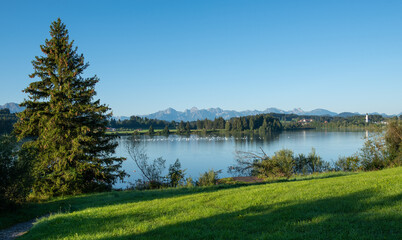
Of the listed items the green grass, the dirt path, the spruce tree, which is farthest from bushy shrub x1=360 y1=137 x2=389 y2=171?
the dirt path

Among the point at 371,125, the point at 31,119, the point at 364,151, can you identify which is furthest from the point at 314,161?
the point at 31,119

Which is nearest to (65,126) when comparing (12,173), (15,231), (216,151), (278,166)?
(12,173)

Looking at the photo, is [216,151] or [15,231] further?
[216,151]

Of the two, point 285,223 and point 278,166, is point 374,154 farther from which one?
point 285,223

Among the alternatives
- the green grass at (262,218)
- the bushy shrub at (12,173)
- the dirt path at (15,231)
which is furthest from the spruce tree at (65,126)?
the green grass at (262,218)

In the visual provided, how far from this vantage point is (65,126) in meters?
16.8

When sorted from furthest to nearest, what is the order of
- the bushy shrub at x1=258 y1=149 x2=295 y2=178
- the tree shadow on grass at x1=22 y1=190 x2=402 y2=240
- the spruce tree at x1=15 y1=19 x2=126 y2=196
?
1. the bushy shrub at x1=258 y1=149 x2=295 y2=178
2. the spruce tree at x1=15 y1=19 x2=126 y2=196
3. the tree shadow on grass at x1=22 y1=190 x2=402 y2=240

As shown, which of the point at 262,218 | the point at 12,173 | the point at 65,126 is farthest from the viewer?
the point at 65,126

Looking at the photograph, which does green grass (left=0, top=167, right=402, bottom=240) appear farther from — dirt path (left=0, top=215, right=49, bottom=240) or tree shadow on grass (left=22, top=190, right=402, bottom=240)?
dirt path (left=0, top=215, right=49, bottom=240)

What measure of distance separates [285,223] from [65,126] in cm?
1530

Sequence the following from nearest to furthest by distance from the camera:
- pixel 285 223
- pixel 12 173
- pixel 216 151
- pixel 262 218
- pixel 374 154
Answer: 1. pixel 285 223
2. pixel 262 218
3. pixel 12 173
4. pixel 374 154
5. pixel 216 151

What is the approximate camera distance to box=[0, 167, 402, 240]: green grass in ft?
15.6

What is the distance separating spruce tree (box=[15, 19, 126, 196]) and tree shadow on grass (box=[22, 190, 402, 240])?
31.5ft

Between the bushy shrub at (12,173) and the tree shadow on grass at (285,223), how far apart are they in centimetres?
415
